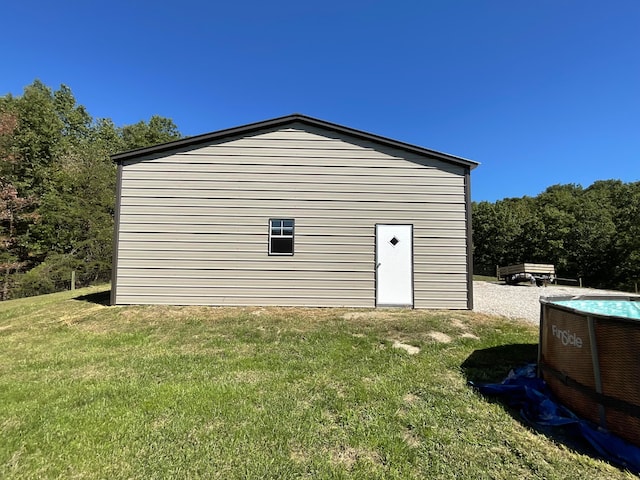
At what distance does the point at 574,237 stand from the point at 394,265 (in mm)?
28920

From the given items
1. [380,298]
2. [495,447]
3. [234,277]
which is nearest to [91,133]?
[234,277]

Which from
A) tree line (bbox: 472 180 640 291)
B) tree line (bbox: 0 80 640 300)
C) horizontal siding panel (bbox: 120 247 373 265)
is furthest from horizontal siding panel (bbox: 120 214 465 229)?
tree line (bbox: 472 180 640 291)

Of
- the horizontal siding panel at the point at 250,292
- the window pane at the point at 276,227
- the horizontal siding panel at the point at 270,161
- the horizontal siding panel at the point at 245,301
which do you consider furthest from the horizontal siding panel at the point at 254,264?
the horizontal siding panel at the point at 270,161

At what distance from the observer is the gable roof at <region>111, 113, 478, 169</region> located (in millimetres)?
8477

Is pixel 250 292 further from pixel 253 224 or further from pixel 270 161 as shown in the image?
pixel 270 161

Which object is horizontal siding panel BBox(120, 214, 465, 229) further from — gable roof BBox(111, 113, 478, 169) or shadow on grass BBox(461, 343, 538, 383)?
shadow on grass BBox(461, 343, 538, 383)

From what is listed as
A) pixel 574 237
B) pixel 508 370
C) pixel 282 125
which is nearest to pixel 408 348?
pixel 508 370

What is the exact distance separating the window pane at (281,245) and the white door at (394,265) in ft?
7.31

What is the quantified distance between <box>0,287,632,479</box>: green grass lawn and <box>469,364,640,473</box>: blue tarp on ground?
145 millimetres

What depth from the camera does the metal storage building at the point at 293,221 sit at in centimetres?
839

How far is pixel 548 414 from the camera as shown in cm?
304

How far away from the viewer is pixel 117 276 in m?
8.37

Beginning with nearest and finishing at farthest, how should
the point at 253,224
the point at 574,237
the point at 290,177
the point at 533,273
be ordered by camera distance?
the point at 253,224 → the point at 290,177 → the point at 533,273 → the point at 574,237

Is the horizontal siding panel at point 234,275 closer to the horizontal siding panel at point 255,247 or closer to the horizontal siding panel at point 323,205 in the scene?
the horizontal siding panel at point 255,247
